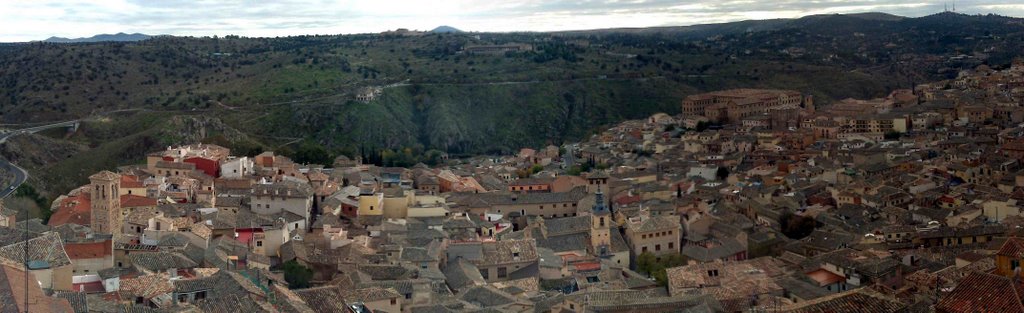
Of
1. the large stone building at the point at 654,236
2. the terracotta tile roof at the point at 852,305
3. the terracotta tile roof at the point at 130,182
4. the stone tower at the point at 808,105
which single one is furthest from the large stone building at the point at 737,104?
the terracotta tile roof at the point at 852,305

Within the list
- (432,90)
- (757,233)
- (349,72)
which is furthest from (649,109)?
(757,233)

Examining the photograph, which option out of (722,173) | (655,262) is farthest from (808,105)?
(655,262)

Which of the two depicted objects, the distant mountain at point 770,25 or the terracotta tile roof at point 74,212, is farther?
the distant mountain at point 770,25

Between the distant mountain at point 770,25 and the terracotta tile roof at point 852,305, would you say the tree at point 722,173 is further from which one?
the distant mountain at point 770,25

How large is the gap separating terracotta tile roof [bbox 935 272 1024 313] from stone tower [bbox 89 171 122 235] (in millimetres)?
15379

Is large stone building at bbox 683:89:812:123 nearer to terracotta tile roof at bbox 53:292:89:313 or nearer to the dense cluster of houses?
the dense cluster of houses

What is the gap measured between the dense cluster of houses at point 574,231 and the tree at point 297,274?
0.76 feet

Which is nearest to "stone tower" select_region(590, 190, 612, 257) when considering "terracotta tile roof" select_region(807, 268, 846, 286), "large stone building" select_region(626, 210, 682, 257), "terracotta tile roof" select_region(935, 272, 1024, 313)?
"large stone building" select_region(626, 210, 682, 257)

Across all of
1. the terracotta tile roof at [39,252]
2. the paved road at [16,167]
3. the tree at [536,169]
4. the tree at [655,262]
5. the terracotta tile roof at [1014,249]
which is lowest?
the tree at [655,262]

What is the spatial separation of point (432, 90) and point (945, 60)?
3865 cm

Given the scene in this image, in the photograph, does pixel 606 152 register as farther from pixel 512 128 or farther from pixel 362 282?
pixel 362 282

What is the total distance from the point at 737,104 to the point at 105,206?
3510 cm

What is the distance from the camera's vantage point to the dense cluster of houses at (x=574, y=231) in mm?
15469

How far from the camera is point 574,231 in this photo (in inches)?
995
